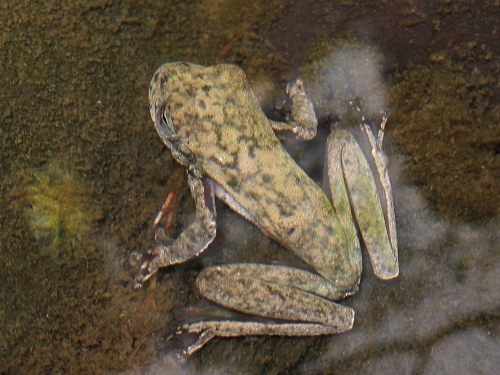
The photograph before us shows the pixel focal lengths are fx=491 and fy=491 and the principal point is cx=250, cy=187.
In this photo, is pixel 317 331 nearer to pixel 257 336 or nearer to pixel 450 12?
pixel 257 336

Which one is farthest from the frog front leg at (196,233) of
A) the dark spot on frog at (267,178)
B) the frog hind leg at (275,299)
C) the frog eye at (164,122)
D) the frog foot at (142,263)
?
the dark spot on frog at (267,178)

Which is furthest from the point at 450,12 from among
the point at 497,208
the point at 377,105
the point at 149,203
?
the point at 149,203

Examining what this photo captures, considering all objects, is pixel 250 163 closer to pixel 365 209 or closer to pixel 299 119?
pixel 299 119

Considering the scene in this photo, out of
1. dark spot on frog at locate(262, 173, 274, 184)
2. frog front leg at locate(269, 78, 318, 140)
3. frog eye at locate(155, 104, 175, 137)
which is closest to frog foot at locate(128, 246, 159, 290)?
frog eye at locate(155, 104, 175, 137)

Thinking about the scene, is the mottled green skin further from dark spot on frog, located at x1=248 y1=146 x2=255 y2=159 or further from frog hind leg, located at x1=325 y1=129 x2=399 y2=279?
frog hind leg, located at x1=325 y1=129 x2=399 y2=279

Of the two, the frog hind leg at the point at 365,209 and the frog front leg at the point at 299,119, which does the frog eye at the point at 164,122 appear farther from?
the frog hind leg at the point at 365,209

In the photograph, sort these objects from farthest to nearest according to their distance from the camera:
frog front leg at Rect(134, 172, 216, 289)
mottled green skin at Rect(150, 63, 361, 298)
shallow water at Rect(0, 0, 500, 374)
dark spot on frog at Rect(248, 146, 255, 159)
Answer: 1. frog front leg at Rect(134, 172, 216, 289)
2. shallow water at Rect(0, 0, 500, 374)
3. dark spot on frog at Rect(248, 146, 255, 159)
4. mottled green skin at Rect(150, 63, 361, 298)

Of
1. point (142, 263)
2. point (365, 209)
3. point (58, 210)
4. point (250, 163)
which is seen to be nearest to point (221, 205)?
point (250, 163)
